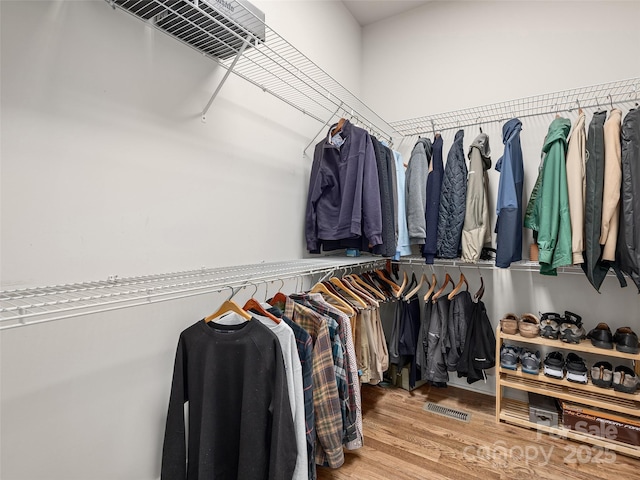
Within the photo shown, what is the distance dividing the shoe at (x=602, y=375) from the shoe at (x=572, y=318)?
0.24m

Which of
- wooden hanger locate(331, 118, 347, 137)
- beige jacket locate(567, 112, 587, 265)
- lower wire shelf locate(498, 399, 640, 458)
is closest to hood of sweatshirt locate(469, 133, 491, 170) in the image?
beige jacket locate(567, 112, 587, 265)

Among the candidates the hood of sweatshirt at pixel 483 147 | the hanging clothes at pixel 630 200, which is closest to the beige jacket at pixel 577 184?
the hanging clothes at pixel 630 200

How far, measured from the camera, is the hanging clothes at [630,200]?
153 cm

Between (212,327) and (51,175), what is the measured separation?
2.32ft

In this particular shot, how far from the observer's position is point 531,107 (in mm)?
2244

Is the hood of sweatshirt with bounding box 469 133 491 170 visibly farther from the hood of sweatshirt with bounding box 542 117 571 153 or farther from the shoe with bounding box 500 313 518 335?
the shoe with bounding box 500 313 518 335

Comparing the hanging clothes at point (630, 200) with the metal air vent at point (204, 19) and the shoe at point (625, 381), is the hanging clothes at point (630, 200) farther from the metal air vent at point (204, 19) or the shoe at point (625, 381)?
the metal air vent at point (204, 19)

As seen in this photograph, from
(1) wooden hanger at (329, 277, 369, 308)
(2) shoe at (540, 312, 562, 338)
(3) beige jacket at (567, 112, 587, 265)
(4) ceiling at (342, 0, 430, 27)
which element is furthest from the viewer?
(4) ceiling at (342, 0, 430, 27)

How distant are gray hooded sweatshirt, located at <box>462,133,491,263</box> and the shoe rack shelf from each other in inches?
21.7

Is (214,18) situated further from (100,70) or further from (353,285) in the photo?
(353,285)

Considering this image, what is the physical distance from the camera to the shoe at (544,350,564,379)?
6.09ft

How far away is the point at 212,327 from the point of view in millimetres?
1162

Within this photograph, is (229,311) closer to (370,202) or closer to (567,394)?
(370,202)

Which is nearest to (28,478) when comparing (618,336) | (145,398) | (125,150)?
(145,398)
